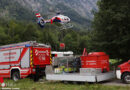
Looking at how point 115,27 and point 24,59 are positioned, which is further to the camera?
point 115,27

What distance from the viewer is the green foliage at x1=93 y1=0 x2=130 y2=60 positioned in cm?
1468

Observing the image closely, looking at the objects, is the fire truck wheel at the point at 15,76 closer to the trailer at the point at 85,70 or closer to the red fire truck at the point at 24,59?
the red fire truck at the point at 24,59

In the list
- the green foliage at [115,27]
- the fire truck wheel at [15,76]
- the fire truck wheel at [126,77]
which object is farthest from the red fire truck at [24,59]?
the fire truck wheel at [126,77]

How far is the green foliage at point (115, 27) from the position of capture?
14.7 metres

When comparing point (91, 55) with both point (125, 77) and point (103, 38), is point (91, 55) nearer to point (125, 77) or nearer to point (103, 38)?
point (125, 77)

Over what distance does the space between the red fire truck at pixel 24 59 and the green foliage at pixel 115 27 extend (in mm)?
5060

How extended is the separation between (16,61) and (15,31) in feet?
170

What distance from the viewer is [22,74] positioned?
14.1 meters

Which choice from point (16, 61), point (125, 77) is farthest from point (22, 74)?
point (125, 77)

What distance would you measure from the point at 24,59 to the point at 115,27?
765 centimetres

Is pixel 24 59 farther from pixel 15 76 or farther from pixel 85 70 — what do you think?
pixel 85 70

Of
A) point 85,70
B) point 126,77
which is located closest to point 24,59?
point 85,70

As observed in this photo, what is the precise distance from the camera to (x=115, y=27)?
1543cm

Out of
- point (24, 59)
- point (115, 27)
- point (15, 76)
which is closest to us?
point (24, 59)
